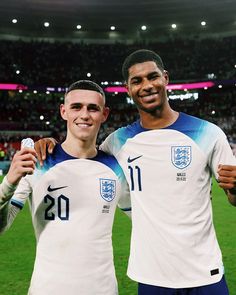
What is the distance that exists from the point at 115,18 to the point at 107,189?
3348cm

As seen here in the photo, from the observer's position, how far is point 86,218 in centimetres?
278

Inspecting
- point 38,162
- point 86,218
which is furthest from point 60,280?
point 38,162

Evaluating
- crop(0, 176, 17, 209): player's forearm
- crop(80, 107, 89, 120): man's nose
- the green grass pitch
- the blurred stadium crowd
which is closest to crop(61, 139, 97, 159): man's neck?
crop(80, 107, 89, 120): man's nose

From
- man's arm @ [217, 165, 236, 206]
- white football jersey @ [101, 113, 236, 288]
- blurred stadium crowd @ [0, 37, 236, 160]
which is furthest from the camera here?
blurred stadium crowd @ [0, 37, 236, 160]

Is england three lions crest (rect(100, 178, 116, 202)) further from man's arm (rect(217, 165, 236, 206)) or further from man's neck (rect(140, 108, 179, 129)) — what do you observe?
man's arm (rect(217, 165, 236, 206))

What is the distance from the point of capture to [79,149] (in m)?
2.97

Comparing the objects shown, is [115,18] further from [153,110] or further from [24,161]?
[24,161]

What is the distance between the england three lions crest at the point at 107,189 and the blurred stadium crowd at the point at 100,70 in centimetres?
3508

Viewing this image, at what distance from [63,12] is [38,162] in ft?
103

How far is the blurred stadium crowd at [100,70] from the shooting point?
3928 cm

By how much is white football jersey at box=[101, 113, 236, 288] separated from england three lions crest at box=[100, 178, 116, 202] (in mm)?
139

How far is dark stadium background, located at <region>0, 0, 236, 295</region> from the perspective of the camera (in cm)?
3644

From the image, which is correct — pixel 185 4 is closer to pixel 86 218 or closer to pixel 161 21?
pixel 161 21

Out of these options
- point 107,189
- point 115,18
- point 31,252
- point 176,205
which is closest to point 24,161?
point 107,189
